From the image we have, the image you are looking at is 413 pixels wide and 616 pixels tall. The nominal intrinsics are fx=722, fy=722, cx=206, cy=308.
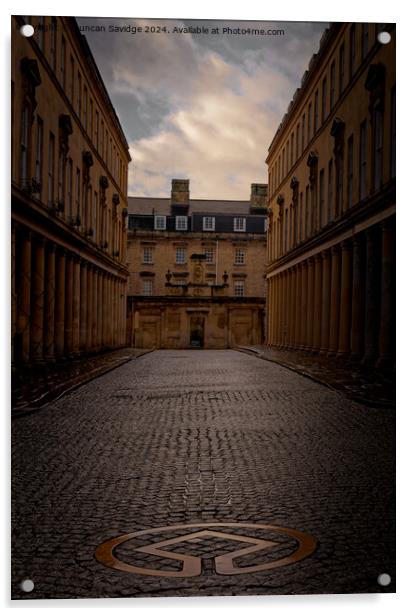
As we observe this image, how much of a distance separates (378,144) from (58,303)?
10.2ft

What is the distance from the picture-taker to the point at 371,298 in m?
6.19

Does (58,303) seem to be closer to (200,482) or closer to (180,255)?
(180,255)

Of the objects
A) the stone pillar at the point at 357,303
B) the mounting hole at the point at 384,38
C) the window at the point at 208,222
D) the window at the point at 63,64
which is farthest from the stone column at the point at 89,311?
the mounting hole at the point at 384,38

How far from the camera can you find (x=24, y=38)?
550 centimetres

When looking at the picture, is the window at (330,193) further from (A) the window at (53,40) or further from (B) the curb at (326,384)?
(A) the window at (53,40)

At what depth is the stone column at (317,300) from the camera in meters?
7.09

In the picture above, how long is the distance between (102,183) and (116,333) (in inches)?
68.8

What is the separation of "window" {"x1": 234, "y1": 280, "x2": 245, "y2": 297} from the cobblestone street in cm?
70

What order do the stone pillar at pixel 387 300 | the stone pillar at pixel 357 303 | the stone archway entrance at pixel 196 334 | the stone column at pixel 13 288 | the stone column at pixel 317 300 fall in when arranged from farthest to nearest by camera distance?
1. the stone archway entrance at pixel 196 334
2. the stone column at pixel 317 300
3. the stone pillar at pixel 357 303
4. the stone pillar at pixel 387 300
5. the stone column at pixel 13 288

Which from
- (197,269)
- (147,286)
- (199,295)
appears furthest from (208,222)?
(147,286)

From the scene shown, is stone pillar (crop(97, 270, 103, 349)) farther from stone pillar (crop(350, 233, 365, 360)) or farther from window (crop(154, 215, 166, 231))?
stone pillar (crop(350, 233, 365, 360))

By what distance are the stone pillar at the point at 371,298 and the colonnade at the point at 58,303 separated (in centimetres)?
244

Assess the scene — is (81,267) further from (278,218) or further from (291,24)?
(291,24)

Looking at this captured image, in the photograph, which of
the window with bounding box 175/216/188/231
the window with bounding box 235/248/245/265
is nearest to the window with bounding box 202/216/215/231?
the window with bounding box 175/216/188/231
